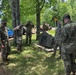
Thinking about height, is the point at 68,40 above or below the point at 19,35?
above

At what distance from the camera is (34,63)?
471 inches

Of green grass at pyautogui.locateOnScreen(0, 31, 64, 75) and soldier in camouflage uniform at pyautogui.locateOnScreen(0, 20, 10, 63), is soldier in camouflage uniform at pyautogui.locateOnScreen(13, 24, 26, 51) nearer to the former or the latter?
green grass at pyautogui.locateOnScreen(0, 31, 64, 75)

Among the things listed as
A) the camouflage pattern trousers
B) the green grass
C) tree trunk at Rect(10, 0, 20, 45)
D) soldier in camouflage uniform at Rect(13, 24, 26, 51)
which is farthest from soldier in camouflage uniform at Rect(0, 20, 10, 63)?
tree trunk at Rect(10, 0, 20, 45)

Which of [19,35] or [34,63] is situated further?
[19,35]

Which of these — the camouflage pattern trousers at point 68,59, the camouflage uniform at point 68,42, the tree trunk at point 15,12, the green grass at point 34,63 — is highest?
the tree trunk at point 15,12

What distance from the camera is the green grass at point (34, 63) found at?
1066 centimetres

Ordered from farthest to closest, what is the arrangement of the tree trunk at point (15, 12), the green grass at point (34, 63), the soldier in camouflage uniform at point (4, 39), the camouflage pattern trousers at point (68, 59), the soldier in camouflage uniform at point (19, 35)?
the tree trunk at point (15, 12), the soldier in camouflage uniform at point (19, 35), the soldier in camouflage uniform at point (4, 39), the green grass at point (34, 63), the camouflage pattern trousers at point (68, 59)

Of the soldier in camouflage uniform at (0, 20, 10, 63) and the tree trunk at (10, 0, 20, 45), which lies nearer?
the soldier in camouflage uniform at (0, 20, 10, 63)

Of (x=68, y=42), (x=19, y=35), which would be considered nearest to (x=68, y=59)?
(x=68, y=42)

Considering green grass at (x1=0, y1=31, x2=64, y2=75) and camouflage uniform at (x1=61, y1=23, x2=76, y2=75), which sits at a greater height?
camouflage uniform at (x1=61, y1=23, x2=76, y2=75)

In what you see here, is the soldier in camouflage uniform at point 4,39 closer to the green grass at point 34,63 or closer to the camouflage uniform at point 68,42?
the green grass at point 34,63

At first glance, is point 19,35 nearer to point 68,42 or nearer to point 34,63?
point 34,63

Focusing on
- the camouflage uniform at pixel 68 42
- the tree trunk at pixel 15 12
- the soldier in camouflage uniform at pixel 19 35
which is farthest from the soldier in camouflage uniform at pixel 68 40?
the tree trunk at pixel 15 12

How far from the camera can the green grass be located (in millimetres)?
10656
